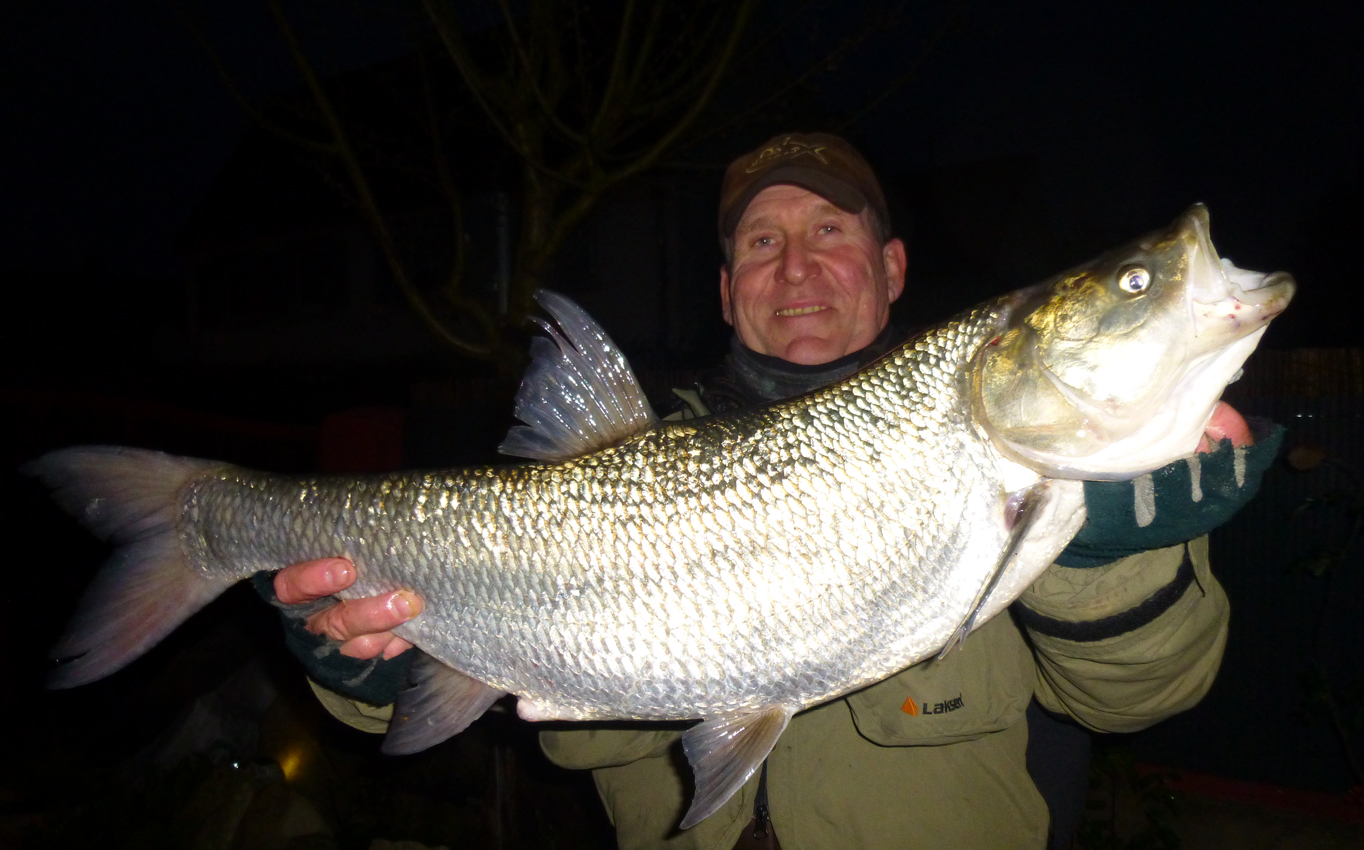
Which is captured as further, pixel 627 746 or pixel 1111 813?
pixel 1111 813

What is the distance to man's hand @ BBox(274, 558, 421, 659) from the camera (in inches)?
74.3

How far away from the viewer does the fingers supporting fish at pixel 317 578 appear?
1.90 meters

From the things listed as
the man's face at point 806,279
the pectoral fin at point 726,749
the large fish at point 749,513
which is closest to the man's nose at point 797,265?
the man's face at point 806,279

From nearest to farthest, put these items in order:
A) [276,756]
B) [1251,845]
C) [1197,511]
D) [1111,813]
A: [1197,511]
[1251,845]
[1111,813]
[276,756]

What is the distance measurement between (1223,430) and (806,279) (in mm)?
1486

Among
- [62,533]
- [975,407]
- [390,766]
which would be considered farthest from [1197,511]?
[62,533]

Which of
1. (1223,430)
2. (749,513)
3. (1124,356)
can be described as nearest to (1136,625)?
(1223,430)

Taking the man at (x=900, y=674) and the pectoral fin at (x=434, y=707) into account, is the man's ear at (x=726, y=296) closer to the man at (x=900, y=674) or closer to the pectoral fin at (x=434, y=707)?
the man at (x=900, y=674)

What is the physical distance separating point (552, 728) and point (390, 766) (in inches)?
128

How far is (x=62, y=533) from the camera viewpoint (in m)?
5.28

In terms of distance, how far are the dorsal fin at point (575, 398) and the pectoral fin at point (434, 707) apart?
0.64 meters

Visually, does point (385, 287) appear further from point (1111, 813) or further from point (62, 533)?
point (1111, 813)

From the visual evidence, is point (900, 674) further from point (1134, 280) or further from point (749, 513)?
point (1134, 280)

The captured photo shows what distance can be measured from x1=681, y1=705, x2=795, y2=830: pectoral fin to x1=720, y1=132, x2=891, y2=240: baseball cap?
191cm
